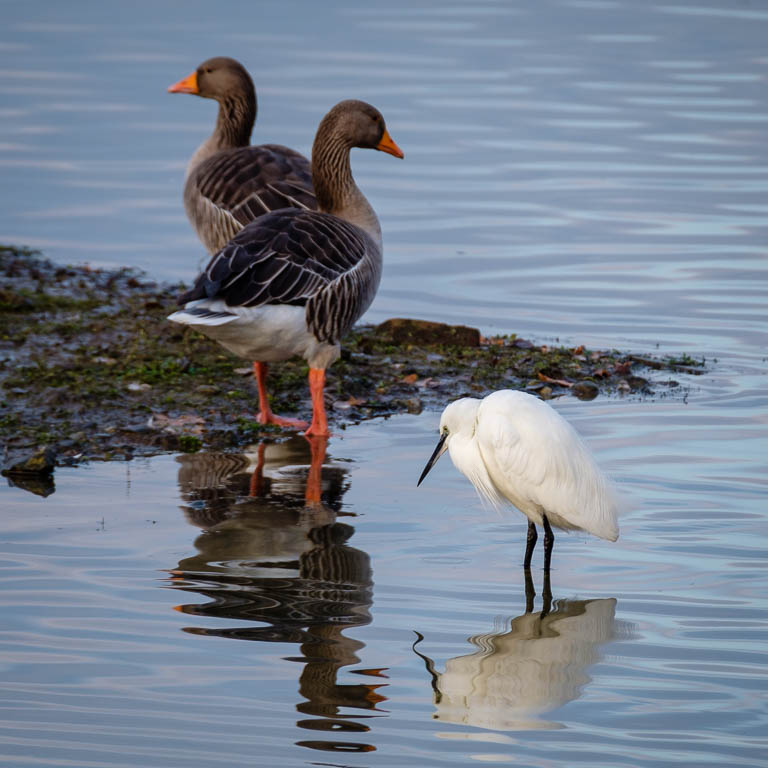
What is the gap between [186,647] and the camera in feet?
19.2

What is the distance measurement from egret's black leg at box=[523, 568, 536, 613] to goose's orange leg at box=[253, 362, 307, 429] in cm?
276

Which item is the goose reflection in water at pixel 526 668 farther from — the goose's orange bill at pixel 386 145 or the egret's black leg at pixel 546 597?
the goose's orange bill at pixel 386 145

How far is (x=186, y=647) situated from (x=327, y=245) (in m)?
3.97

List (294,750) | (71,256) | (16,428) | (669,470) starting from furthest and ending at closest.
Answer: (71,256), (16,428), (669,470), (294,750)

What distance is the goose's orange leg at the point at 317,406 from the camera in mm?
8930

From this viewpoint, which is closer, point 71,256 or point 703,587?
point 703,587

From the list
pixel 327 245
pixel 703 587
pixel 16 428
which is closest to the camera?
pixel 703 587

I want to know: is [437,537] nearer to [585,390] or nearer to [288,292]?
[288,292]

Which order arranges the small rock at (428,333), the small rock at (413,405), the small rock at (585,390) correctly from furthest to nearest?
1. the small rock at (428,333)
2. the small rock at (585,390)
3. the small rock at (413,405)

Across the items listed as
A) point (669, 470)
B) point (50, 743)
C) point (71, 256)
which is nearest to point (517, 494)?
point (669, 470)

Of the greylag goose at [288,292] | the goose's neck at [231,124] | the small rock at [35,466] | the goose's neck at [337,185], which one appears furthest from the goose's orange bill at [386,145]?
the small rock at [35,466]

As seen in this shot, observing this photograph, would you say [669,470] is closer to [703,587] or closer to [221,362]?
[703,587]

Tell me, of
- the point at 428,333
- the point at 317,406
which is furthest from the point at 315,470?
the point at 428,333

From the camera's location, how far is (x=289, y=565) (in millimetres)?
6812
